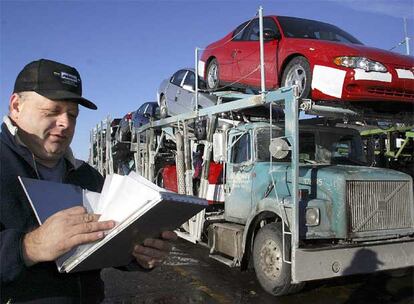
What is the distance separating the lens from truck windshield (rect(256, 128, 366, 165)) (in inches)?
260

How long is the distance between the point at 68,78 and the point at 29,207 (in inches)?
22.1

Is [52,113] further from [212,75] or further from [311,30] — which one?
[212,75]

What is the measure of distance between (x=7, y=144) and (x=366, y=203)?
4890 millimetres

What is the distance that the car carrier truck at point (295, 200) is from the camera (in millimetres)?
5223

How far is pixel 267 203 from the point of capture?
5770mm

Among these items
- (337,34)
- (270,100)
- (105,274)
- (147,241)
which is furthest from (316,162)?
(147,241)

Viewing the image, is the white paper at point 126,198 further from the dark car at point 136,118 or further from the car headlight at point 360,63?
the dark car at point 136,118

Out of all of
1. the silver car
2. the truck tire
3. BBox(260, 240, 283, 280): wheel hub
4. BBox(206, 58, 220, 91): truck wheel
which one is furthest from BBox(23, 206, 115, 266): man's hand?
the silver car

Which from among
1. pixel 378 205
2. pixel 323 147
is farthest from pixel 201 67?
pixel 378 205

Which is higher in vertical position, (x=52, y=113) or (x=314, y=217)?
(x=52, y=113)

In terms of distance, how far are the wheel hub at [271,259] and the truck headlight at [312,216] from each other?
512 millimetres

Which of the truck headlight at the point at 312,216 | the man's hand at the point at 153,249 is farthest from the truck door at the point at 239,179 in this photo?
the man's hand at the point at 153,249

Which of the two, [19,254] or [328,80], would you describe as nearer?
[19,254]

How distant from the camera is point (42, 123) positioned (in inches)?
71.4
